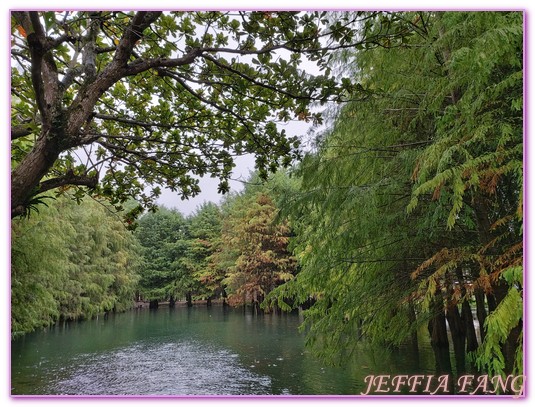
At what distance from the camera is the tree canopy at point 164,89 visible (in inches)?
75.6

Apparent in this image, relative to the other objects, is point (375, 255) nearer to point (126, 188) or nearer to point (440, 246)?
point (440, 246)

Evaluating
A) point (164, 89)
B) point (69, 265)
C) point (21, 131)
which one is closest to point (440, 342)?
point (164, 89)

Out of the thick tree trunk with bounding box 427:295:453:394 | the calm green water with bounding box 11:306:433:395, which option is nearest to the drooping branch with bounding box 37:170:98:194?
the calm green water with bounding box 11:306:433:395

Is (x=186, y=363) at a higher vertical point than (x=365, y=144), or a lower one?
lower

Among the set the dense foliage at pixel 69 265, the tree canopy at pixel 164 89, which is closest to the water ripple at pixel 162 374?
the dense foliage at pixel 69 265

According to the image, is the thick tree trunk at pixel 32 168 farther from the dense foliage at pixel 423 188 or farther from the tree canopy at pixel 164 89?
the dense foliage at pixel 423 188

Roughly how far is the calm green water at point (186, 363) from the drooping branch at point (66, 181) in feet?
11.1

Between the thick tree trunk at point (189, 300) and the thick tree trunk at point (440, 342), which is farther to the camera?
the thick tree trunk at point (189, 300)

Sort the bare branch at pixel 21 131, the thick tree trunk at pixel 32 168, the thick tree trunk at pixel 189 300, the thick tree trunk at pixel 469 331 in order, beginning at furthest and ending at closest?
the thick tree trunk at pixel 189 300 < the thick tree trunk at pixel 469 331 < the bare branch at pixel 21 131 < the thick tree trunk at pixel 32 168

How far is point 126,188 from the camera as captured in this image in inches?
132

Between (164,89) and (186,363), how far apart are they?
6.03 metres

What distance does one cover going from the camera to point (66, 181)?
2266 mm

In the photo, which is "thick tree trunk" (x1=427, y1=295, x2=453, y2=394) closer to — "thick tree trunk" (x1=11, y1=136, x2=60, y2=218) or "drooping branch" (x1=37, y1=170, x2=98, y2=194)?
"drooping branch" (x1=37, y1=170, x2=98, y2=194)

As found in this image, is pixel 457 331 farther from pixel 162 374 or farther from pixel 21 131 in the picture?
pixel 21 131
